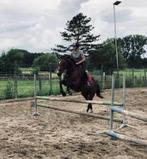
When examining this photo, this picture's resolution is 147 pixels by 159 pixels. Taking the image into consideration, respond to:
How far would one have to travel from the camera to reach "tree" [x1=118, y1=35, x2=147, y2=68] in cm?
10883

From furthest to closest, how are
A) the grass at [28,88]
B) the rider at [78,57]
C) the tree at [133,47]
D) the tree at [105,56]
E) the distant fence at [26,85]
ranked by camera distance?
the tree at [133,47], the tree at [105,56], the grass at [28,88], the distant fence at [26,85], the rider at [78,57]

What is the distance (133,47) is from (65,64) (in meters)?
97.7

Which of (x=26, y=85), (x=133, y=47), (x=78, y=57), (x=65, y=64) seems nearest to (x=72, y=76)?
(x=65, y=64)

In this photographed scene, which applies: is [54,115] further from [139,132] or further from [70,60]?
[139,132]

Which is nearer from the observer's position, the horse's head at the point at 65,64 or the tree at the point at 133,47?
the horse's head at the point at 65,64

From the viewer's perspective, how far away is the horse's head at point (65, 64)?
15758 millimetres

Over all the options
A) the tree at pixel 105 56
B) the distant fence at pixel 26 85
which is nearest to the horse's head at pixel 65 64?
the distant fence at pixel 26 85

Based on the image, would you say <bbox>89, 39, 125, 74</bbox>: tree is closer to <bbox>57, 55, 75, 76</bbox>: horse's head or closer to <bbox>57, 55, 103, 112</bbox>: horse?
<bbox>57, 55, 103, 112</bbox>: horse

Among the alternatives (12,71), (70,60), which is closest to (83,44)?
(12,71)

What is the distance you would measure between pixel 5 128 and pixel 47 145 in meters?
2.86

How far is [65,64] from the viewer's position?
15828 mm

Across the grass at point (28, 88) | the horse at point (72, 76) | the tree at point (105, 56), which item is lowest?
the grass at point (28, 88)

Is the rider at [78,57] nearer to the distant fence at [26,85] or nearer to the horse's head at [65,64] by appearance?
the horse's head at [65,64]

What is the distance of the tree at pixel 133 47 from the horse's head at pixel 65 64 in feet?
301
